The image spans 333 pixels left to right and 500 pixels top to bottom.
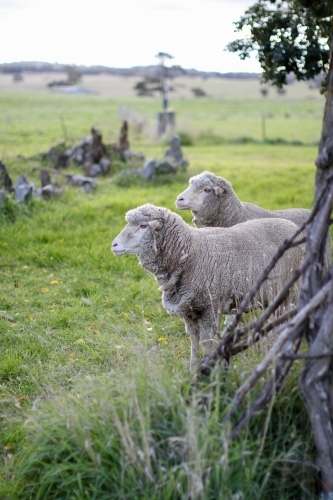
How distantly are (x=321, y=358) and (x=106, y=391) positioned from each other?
1262 mm

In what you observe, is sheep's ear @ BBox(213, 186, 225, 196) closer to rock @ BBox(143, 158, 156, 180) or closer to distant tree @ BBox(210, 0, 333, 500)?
distant tree @ BBox(210, 0, 333, 500)

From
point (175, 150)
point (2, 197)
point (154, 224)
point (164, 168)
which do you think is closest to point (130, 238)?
point (154, 224)

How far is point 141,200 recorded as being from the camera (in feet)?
38.1

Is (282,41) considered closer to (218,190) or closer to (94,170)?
(218,190)

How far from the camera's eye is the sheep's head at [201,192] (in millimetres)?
6633

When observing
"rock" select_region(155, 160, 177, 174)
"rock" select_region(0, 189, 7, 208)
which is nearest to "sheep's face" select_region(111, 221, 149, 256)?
"rock" select_region(0, 189, 7, 208)

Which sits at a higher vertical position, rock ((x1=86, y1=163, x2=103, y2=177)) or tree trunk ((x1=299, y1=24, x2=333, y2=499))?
tree trunk ((x1=299, y1=24, x2=333, y2=499))

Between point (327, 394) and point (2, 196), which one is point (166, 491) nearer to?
point (327, 394)

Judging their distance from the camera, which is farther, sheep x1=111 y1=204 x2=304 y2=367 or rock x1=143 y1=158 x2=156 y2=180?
rock x1=143 y1=158 x2=156 y2=180

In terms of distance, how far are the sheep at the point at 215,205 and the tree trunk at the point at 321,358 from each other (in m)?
3.25

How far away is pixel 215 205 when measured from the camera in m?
6.73

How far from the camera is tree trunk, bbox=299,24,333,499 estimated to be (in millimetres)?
3137

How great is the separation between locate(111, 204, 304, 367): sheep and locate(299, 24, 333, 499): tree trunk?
168cm

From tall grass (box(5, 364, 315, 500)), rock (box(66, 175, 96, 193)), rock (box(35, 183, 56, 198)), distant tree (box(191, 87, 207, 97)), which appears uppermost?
tall grass (box(5, 364, 315, 500))
